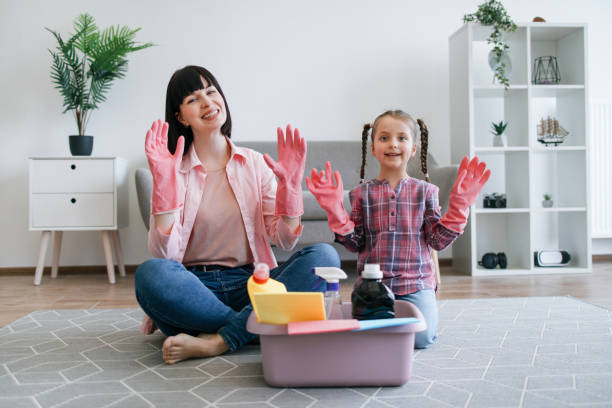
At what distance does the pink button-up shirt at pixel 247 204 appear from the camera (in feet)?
4.47

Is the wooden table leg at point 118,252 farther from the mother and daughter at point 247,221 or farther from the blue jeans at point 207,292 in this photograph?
the blue jeans at point 207,292

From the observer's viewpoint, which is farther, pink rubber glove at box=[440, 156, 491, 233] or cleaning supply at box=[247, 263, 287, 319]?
pink rubber glove at box=[440, 156, 491, 233]

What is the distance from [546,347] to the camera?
1.36 metres

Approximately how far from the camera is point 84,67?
308 cm

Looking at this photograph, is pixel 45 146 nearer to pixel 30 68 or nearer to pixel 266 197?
pixel 30 68

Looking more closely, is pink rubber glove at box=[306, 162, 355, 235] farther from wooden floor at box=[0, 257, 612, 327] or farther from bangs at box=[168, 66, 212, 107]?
wooden floor at box=[0, 257, 612, 327]

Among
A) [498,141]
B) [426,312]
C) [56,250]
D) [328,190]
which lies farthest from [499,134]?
[56,250]

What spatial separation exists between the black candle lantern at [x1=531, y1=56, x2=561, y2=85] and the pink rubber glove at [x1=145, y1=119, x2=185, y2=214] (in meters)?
2.68

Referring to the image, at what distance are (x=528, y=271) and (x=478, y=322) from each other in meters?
1.50

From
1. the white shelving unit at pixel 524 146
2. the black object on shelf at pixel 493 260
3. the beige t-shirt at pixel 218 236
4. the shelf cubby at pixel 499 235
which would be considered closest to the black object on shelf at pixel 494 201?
the white shelving unit at pixel 524 146

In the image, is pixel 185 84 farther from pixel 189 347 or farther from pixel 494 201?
pixel 494 201

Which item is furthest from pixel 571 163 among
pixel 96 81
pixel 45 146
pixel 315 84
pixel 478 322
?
pixel 45 146

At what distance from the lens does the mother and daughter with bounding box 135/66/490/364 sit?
1295mm

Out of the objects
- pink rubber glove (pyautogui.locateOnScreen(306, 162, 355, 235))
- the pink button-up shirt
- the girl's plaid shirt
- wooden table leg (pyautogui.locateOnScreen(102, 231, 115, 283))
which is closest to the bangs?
the pink button-up shirt
